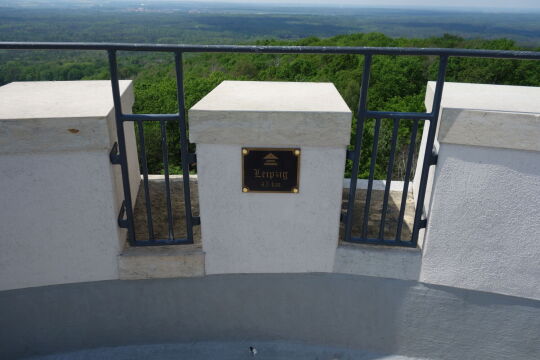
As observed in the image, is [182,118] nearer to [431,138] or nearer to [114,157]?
[114,157]

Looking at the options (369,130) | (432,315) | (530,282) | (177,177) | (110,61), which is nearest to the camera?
(110,61)

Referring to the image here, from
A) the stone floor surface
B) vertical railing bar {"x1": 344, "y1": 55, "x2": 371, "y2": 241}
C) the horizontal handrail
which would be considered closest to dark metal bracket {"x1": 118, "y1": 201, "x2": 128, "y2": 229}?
the stone floor surface

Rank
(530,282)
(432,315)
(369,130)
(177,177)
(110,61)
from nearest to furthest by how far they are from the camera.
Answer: (110,61) < (530,282) < (432,315) < (177,177) < (369,130)

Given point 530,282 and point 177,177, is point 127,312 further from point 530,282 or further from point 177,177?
point 530,282

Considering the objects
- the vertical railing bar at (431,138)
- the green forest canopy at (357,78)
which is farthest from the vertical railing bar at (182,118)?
the green forest canopy at (357,78)

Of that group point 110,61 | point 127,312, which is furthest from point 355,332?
point 110,61

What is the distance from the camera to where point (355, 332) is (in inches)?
156

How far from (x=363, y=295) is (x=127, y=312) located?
203cm

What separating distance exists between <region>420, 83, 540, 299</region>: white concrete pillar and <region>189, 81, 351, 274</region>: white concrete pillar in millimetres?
778

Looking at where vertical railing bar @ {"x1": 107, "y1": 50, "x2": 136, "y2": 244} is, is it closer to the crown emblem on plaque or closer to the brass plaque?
the brass plaque

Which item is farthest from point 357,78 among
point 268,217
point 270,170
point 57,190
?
point 57,190

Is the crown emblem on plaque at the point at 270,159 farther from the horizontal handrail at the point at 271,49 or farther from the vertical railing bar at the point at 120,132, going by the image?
the vertical railing bar at the point at 120,132

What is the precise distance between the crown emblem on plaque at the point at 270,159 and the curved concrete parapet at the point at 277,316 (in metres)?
1.07

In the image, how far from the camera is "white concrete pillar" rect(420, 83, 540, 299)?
314cm
